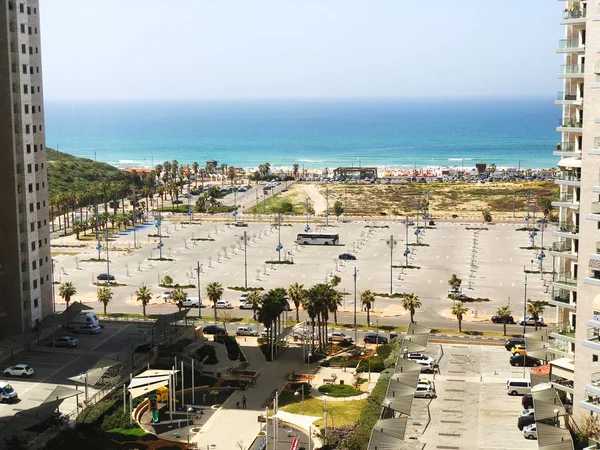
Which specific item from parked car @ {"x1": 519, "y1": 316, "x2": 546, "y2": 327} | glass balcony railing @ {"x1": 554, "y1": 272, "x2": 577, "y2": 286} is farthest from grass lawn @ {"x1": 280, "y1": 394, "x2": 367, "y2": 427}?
parked car @ {"x1": 519, "y1": 316, "x2": 546, "y2": 327}

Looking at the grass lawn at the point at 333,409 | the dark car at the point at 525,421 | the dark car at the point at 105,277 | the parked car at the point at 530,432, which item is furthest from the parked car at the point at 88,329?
the parked car at the point at 530,432

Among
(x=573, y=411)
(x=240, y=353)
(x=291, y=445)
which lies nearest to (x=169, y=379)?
(x=291, y=445)

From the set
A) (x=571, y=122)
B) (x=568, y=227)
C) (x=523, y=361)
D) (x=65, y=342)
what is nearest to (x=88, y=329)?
(x=65, y=342)

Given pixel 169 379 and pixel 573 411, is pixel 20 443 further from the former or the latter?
pixel 573 411

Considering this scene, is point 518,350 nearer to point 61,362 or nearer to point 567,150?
point 567,150

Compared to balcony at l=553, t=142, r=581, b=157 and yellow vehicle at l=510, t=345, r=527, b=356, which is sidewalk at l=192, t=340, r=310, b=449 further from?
balcony at l=553, t=142, r=581, b=157
